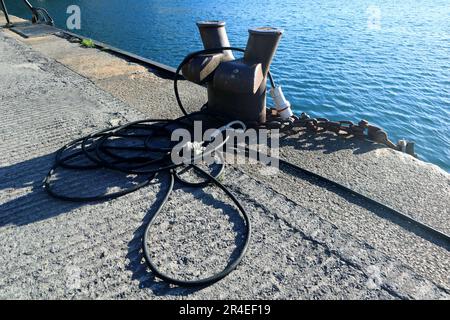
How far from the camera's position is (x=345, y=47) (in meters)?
13.6

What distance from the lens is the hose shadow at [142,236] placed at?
2270mm

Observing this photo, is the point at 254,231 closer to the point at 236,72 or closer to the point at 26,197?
the point at 236,72

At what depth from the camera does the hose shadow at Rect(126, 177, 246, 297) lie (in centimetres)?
227

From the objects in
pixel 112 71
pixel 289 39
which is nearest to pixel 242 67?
pixel 112 71

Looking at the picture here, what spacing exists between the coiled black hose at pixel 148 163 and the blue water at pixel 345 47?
5031 mm

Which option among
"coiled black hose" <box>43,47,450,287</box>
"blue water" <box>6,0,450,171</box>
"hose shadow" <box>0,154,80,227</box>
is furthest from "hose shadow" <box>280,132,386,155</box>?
"blue water" <box>6,0,450,171</box>

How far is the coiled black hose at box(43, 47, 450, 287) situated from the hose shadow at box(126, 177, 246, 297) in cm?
4

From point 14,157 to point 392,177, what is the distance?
3.73m

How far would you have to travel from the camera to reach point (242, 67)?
3.67m

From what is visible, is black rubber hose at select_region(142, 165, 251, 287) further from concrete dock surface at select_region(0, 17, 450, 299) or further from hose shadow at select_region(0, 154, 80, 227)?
hose shadow at select_region(0, 154, 80, 227)

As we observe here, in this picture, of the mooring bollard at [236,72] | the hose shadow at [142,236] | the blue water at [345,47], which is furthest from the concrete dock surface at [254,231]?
the blue water at [345,47]

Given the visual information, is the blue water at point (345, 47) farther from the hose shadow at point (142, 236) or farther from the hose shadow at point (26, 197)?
the hose shadow at point (26, 197)

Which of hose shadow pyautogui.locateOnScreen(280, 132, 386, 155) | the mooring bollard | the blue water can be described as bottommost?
the blue water
